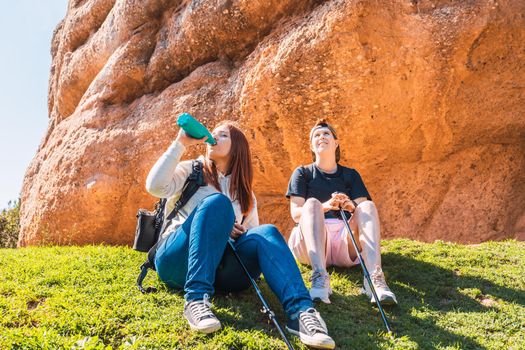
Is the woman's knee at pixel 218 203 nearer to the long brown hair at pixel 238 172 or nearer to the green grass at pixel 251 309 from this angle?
the long brown hair at pixel 238 172

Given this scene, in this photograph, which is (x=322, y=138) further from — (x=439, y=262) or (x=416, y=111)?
(x=416, y=111)

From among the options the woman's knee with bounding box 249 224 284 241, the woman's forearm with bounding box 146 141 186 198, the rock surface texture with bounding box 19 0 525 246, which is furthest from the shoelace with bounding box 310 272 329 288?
the rock surface texture with bounding box 19 0 525 246

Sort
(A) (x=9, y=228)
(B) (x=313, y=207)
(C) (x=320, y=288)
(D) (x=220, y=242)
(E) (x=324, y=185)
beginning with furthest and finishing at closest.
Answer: (A) (x=9, y=228) < (E) (x=324, y=185) < (B) (x=313, y=207) < (C) (x=320, y=288) < (D) (x=220, y=242)

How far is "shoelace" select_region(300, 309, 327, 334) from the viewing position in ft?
11.4

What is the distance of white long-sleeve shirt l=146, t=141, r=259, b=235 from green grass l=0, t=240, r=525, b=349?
2.52 ft

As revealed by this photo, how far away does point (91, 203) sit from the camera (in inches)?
401

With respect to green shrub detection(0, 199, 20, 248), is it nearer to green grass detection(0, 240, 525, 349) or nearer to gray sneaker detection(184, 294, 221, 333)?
green grass detection(0, 240, 525, 349)

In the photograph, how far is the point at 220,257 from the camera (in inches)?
155

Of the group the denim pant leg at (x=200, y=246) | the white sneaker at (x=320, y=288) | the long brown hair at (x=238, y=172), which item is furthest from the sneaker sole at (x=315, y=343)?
the long brown hair at (x=238, y=172)

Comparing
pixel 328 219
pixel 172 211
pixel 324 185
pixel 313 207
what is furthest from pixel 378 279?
pixel 172 211

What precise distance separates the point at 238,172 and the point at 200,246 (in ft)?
3.96

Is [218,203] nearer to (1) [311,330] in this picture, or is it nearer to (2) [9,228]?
(1) [311,330]

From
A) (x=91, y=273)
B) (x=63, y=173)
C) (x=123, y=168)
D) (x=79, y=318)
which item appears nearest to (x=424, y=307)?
(x=79, y=318)

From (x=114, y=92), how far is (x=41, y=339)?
868cm
